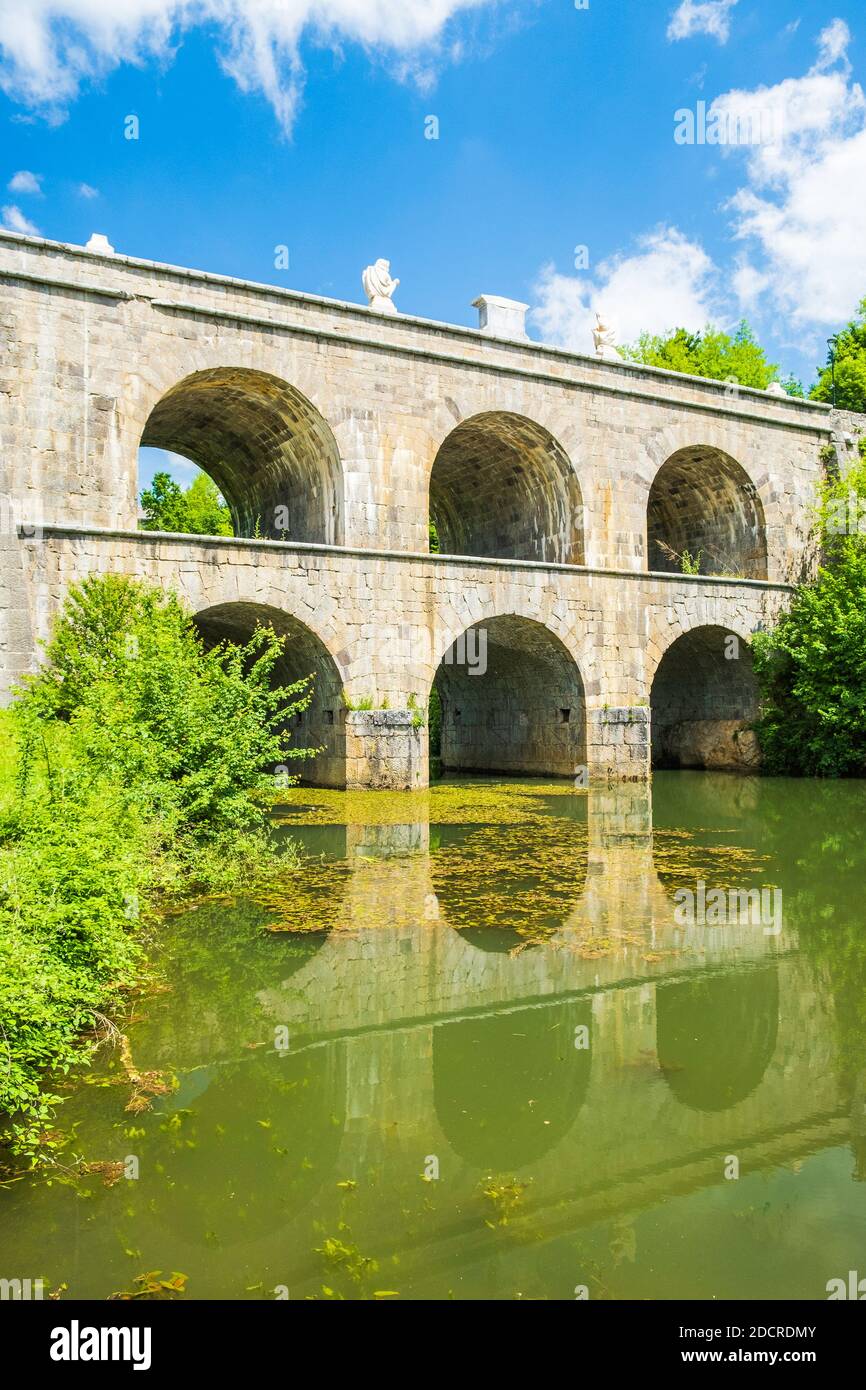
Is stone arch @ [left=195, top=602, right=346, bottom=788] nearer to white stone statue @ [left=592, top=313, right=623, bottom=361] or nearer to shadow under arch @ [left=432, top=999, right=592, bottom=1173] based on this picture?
white stone statue @ [left=592, top=313, right=623, bottom=361]

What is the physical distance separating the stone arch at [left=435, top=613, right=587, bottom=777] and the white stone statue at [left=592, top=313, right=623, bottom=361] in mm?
6010

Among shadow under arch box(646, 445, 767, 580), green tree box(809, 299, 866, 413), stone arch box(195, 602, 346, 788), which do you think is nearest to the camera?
stone arch box(195, 602, 346, 788)

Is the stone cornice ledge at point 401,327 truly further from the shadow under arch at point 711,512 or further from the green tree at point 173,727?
the green tree at point 173,727

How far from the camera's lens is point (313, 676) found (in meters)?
16.8

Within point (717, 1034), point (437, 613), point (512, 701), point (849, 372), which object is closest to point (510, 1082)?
point (717, 1034)

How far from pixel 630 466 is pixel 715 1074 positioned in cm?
1678

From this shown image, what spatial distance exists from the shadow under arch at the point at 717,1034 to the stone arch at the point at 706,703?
1535 cm

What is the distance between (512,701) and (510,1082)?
16944 mm

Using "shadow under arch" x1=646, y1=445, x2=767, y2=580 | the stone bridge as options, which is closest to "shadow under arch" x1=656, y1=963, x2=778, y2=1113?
the stone bridge

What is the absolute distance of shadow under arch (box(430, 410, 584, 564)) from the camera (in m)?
19.6

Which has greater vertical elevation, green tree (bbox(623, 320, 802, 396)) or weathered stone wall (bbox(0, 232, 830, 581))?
green tree (bbox(623, 320, 802, 396))

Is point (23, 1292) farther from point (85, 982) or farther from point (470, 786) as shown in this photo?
point (470, 786)

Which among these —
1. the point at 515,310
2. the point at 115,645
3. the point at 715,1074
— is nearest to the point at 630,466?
the point at 515,310

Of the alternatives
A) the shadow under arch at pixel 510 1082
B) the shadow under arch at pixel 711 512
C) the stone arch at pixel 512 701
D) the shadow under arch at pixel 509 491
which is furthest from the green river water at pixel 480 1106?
the shadow under arch at pixel 711 512
